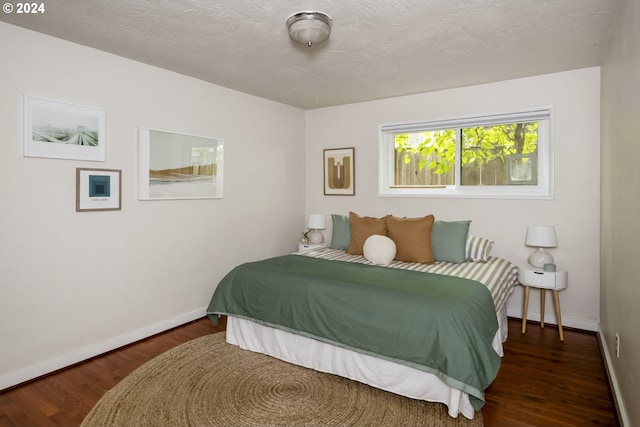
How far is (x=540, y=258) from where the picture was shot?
11.0 ft

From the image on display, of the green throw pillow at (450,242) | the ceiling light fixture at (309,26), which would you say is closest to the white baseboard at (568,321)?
the green throw pillow at (450,242)

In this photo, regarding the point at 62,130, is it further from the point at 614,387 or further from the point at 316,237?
the point at 614,387

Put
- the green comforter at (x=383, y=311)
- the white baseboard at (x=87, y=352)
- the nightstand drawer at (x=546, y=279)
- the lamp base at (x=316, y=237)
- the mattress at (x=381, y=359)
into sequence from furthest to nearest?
the lamp base at (x=316, y=237)
the nightstand drawer at (x=546, y=279)
the white baseboard at (x=87, y=352)
the mattress at (x=381, y=359)
the green comforter at (x=383, y=311)

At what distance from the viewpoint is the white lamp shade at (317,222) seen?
454 centimetres

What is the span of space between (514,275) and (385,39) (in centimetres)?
237

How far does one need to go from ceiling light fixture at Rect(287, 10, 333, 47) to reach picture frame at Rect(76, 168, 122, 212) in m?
1.80

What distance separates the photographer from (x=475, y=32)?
256cm

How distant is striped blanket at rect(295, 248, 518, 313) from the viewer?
9.21 feet

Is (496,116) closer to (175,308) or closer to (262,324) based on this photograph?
(262,324)

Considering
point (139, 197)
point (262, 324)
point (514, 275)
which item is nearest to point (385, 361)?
point (262, 324)

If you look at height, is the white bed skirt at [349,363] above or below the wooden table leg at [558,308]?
below

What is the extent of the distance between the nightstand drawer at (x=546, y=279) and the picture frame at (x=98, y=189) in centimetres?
354

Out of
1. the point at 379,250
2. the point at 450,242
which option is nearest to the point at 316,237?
the point at 379,250

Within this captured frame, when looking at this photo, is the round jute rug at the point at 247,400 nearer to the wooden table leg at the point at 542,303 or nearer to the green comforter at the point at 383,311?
the green comforter at the point at 383,311
